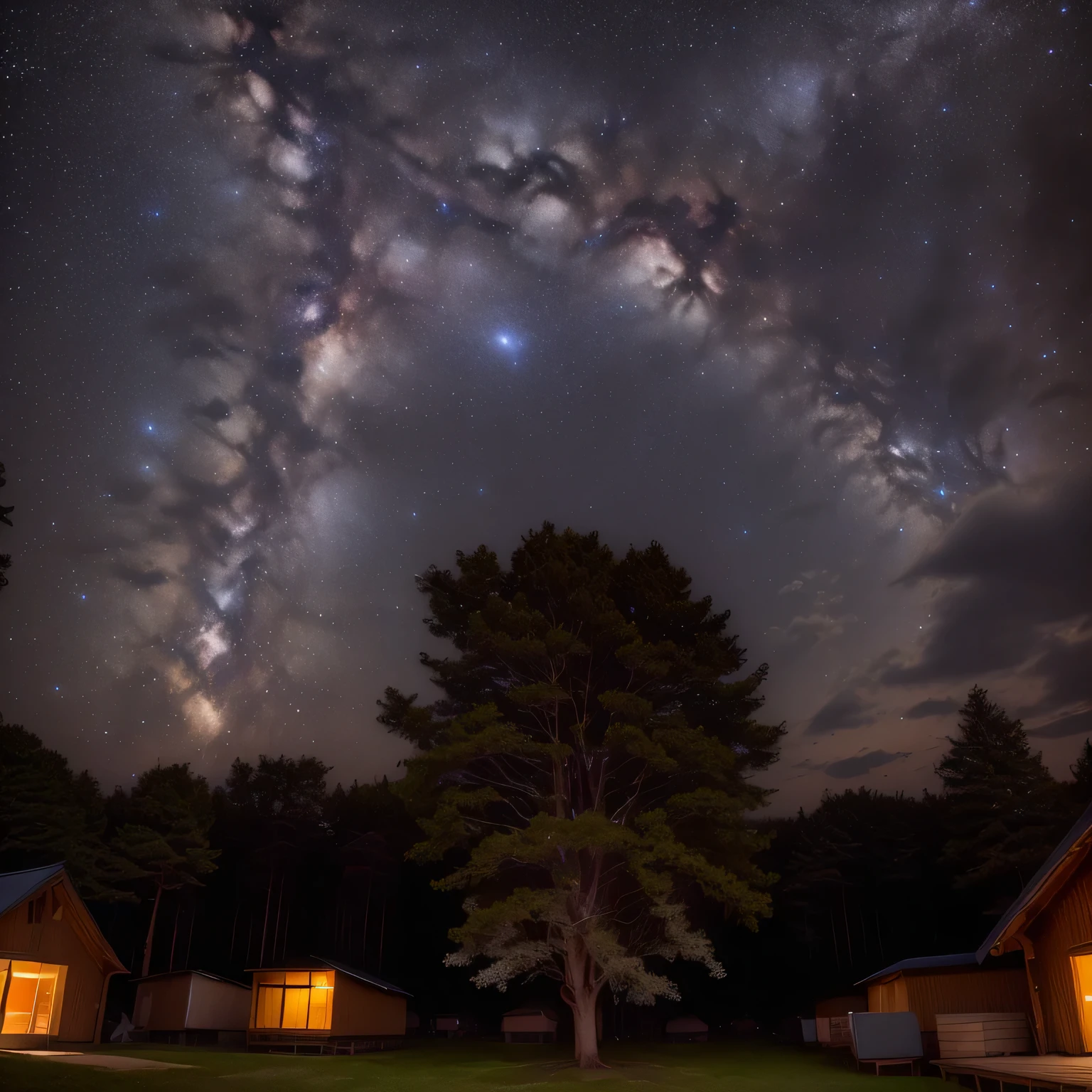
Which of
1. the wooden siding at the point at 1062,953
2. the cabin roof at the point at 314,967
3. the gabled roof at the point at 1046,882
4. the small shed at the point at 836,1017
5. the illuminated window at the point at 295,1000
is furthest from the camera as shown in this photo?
the cabin roof at the point at 314,967

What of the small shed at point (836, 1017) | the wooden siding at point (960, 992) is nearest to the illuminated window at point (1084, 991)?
the wooden siding at point (960, 992)

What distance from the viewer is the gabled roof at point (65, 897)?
25.4 m

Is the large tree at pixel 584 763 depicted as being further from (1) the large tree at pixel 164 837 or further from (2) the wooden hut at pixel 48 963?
(1) the large tree at pixel 164 837

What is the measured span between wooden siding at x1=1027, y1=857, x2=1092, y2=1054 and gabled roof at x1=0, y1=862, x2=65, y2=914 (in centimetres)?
2611

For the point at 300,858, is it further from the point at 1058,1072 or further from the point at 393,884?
the point at 1058,1072

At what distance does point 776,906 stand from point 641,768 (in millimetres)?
36197

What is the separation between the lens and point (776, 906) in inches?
2378

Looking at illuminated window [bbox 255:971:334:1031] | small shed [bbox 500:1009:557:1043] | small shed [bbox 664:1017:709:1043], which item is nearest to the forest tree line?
small shed [bbox 664:1017:709:1043]

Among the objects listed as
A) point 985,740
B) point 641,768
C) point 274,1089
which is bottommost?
point 274,1089

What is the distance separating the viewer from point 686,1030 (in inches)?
1969

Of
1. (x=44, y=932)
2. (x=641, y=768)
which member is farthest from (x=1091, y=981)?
(x=44, y=932)

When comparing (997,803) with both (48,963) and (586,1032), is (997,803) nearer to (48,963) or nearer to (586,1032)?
(586,1032)

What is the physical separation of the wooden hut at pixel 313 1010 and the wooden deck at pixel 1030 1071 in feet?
74.2

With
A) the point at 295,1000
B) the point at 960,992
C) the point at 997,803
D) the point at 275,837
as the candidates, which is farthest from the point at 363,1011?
the point at 997,803
